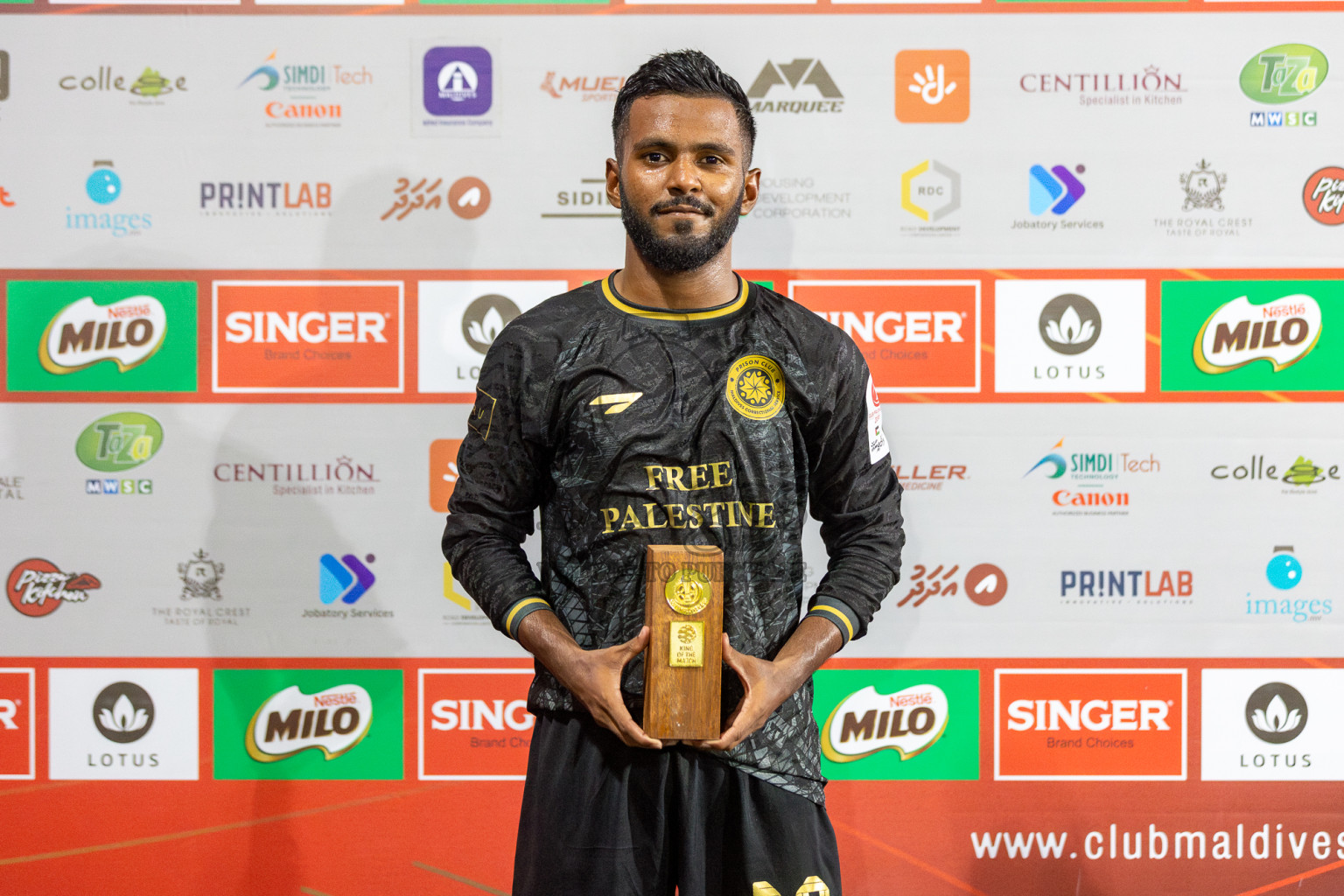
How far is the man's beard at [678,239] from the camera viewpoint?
3.84ft

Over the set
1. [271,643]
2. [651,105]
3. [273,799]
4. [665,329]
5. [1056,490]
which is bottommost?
[273,799]

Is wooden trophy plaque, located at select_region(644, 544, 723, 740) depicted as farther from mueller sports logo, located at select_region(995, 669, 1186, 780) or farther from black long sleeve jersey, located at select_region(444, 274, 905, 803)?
mueller sports logo, located at select_region(995, 669, 1186, 780)

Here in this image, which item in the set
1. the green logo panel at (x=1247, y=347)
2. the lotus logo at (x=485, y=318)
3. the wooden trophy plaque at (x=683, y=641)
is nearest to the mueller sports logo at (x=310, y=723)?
the lotus logo at (x=485, y=318)

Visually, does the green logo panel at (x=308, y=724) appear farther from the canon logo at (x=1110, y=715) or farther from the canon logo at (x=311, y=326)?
the canon logo at (x=1110, y=715)

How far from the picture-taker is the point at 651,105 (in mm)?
1181

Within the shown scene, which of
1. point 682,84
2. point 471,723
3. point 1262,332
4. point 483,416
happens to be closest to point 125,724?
point 471,723

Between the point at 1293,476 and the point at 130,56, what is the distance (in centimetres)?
282

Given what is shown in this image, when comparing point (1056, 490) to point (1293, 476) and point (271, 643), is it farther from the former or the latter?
point (271, 643)

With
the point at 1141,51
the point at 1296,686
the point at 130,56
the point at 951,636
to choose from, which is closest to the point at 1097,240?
the point at 1141,51

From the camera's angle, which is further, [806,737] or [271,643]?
[271,643]

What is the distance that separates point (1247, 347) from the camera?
2115 mm

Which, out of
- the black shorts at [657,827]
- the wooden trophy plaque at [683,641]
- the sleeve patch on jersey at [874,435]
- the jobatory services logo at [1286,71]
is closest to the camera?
the wooden trophy plaque at [683,641]

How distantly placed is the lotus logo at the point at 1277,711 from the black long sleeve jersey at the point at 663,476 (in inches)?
55.9

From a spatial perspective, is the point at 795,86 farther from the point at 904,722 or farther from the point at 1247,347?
the point at 904,722
